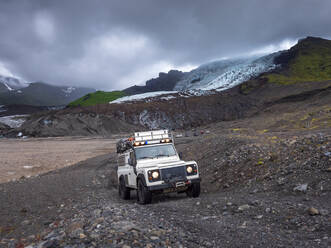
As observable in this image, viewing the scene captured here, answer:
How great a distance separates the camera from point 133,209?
9.05 m

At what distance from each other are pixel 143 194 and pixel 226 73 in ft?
460

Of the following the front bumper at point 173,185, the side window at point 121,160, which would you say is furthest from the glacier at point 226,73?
the front bumper at point 173,185

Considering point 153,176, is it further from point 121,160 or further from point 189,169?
point 121,160

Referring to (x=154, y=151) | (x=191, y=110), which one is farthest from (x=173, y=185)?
(x=191, y=110)

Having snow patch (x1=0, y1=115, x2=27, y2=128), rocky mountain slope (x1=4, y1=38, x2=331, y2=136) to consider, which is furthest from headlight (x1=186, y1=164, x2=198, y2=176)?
snow patch (x1=0, y1=115, x2=27, y2=128)

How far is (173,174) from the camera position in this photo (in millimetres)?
10625

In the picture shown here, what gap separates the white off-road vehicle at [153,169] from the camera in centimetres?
1045

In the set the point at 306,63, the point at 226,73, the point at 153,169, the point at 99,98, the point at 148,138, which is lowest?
the point at 153,169

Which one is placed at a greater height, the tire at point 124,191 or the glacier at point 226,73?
the glacier at point 226,73

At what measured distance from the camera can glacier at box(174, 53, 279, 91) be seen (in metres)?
130

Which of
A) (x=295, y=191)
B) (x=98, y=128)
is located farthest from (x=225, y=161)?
(x=98, y=128)

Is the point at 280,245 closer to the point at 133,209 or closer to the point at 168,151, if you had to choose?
the point at 133,209

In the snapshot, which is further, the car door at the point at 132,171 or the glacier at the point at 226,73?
the glacier at the point at 226,73

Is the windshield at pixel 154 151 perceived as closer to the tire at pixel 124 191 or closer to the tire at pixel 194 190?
the tire at pixel 124 191
